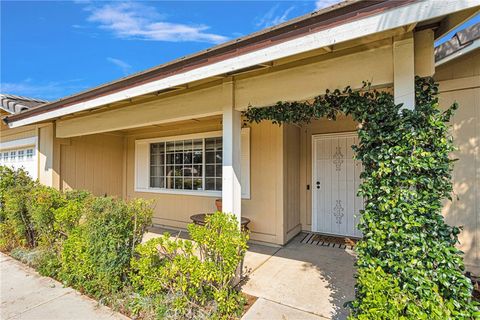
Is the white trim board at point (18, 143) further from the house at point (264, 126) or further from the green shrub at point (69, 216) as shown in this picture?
the green shrub at point (69, 216)

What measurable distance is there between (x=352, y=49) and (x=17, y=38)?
977cm

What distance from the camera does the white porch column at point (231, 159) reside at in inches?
127

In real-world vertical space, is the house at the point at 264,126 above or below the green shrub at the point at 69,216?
above

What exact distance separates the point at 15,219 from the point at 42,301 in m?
2.58

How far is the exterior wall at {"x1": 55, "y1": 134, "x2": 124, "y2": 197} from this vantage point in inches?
254

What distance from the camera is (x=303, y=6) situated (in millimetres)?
3959

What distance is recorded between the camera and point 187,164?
641cm

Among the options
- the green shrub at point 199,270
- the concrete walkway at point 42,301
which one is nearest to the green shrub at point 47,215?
the concrete walkway at point 42,301

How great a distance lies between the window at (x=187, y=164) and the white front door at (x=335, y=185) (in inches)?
95.1

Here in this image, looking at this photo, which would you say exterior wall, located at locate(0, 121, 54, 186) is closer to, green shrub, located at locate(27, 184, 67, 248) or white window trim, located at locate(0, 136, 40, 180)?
white window trim, located at locate(0, 136, 40, 180)

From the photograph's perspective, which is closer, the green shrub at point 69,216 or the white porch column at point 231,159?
the white porch column at point 231,159

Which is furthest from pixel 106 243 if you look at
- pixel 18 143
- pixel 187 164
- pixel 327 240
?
pixel 18 143

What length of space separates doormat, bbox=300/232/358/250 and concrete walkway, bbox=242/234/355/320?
0.74 feet

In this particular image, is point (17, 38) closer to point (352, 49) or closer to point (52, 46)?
point (52, 46)
